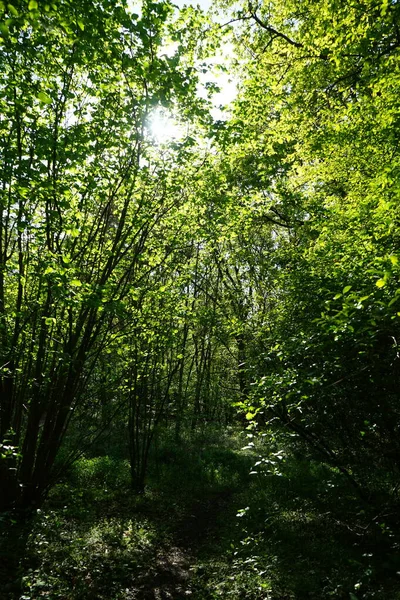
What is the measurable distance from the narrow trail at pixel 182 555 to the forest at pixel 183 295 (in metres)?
0.05

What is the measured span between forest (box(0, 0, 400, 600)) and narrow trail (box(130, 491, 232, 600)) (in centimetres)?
5

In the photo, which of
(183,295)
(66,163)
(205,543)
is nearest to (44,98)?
(66,163)

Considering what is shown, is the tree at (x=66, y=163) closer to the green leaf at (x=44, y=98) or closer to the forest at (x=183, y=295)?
the forest at (x=183, y=295)

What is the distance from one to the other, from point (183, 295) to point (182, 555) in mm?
6386

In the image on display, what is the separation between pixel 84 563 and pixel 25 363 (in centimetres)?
416

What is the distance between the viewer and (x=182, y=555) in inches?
310

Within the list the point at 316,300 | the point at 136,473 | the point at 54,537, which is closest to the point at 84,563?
the point at 54,537

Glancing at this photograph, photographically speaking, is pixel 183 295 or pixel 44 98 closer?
pixel 44 98

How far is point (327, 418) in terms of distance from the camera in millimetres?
6762

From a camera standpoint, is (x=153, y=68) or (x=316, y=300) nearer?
(x=153, y=68)

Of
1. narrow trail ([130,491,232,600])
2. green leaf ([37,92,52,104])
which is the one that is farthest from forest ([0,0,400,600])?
green leaf ([37,92,52,104])

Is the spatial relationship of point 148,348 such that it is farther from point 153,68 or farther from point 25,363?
point 153,68

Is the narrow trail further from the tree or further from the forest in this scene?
the tree

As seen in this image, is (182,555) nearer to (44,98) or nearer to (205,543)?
(205,543)
